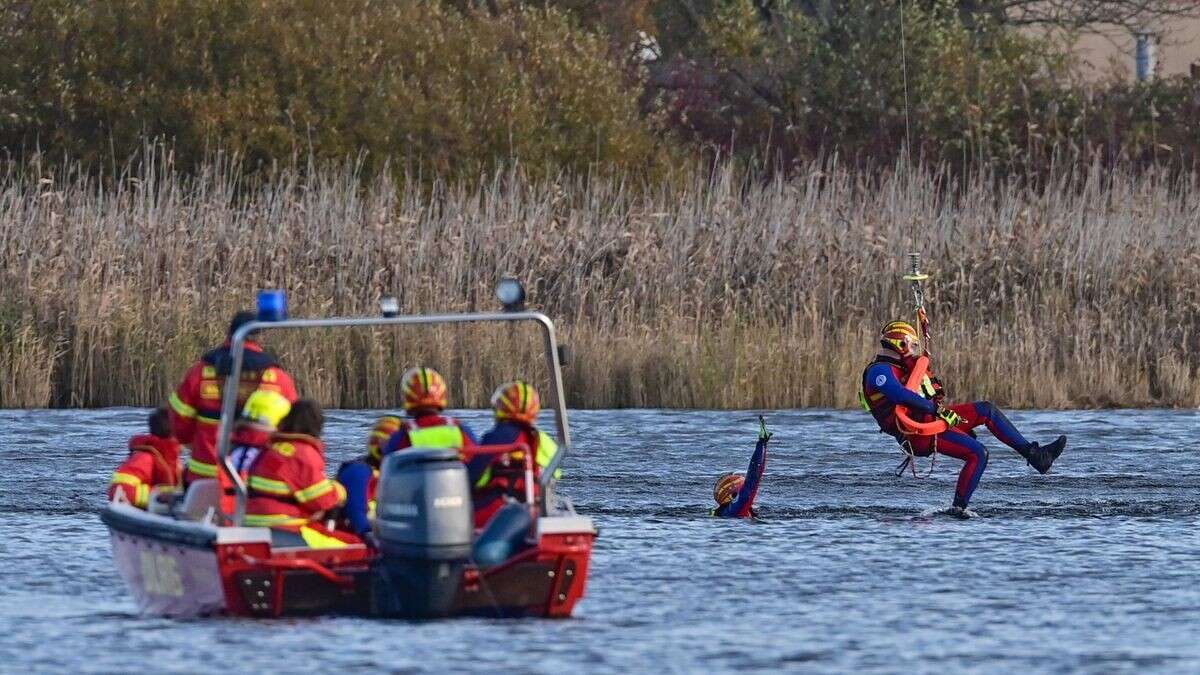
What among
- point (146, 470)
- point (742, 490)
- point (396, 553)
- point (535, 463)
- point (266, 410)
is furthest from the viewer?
point (742, 490)

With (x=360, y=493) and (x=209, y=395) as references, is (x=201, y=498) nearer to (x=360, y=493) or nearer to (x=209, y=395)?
(x=360, y=493)

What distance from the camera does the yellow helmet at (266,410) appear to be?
1206 centimetres

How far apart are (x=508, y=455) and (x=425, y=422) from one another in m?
0.40

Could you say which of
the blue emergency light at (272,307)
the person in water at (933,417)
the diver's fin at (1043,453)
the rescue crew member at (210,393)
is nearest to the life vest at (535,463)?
the blue emergency light at (272,307)

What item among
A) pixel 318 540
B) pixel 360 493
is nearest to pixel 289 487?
pixel 318 540

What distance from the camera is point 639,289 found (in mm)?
24984

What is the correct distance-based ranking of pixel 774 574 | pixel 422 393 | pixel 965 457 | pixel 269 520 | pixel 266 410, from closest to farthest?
pixel 269 520, pixel 266 410, pixel 422 393, pixel 774 574, pixel 965 457

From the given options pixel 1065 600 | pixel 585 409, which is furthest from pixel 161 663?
Answer: pixel 585 409

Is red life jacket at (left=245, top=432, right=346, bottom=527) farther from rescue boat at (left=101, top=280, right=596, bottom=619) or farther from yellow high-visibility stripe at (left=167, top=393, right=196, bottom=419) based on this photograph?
yellow high-visibility stripe at (left=167, top=393, right=196, bottom=419)

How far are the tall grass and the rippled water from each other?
1.95 m

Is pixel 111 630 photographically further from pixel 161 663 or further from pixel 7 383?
pixel 7 383

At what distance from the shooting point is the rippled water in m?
11.3

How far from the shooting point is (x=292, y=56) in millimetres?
31984

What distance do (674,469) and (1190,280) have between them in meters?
7.77
